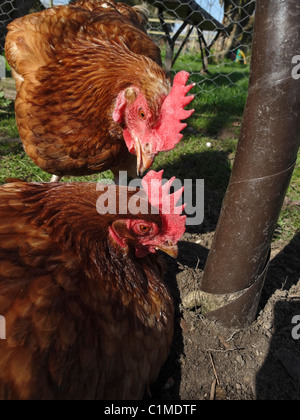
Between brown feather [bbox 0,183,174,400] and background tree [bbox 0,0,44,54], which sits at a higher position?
background tree [bbox 0,0,44,54]

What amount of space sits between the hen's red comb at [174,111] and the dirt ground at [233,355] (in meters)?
0.64

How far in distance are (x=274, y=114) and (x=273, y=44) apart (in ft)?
0.64

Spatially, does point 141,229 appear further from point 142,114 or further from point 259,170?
point 142,114

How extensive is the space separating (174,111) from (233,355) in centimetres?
108

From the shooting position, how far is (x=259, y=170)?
42.0 inches

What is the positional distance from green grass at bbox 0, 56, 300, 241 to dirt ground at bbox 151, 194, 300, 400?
31.6 inches

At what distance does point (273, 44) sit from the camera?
0.93 metres

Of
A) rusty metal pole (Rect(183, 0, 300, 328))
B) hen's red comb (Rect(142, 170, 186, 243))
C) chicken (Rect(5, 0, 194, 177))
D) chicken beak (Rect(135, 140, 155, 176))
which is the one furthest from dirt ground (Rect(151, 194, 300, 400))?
chicken (Rect(5, 0, 194, 177))

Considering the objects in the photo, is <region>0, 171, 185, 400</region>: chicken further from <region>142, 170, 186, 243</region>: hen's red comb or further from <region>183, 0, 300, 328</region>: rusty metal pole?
<region>183, 0, 300, 328</region>: rusty metal pole

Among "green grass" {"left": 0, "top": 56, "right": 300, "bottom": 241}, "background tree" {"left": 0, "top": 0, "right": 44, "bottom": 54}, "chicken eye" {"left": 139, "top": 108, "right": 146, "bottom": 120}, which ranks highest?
"background tree" {"left": 0, "top": 0, "right": 44, "bottom": 54}

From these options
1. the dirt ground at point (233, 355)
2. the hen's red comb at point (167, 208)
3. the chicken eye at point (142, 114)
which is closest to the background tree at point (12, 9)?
the chicken eye at point (142, 114)

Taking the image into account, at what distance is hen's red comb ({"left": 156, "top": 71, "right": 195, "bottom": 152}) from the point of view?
4.97 ft

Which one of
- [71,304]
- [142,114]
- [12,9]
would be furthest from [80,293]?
[12,9]

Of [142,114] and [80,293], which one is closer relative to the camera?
[80,293]
